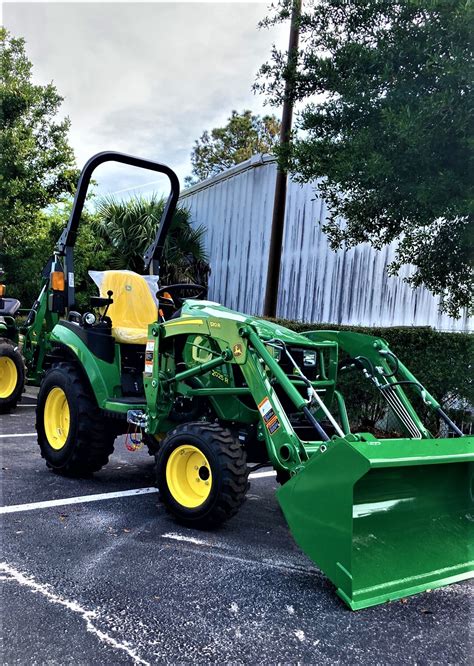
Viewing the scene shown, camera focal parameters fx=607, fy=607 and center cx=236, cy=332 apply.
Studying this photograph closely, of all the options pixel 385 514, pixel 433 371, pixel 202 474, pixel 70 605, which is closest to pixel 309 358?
pixel 202 474

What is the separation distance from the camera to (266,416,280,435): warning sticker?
3760mm

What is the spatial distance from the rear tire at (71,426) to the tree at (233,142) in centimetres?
2889

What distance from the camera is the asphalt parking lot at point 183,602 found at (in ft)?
8.70

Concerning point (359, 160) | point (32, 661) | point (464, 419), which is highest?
point (359, 160)

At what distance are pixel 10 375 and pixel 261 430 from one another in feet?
17.2

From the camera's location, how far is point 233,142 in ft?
113

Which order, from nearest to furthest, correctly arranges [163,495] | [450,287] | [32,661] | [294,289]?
[32,661] < [163,495] < [450,287] < [294,289]

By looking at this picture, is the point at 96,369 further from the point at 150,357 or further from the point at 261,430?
the point at 261,430

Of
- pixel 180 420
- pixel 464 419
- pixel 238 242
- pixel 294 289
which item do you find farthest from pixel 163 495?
pixel 238 242

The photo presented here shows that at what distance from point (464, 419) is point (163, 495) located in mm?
4397

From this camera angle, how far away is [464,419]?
23.8 feet

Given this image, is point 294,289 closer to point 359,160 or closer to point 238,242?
point 238,242

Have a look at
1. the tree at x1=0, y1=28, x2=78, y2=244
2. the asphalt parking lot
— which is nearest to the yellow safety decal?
the asphalt parking lot

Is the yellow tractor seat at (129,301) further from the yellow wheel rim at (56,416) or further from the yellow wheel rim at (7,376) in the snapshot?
the yellow wheel rim at (7,376)
